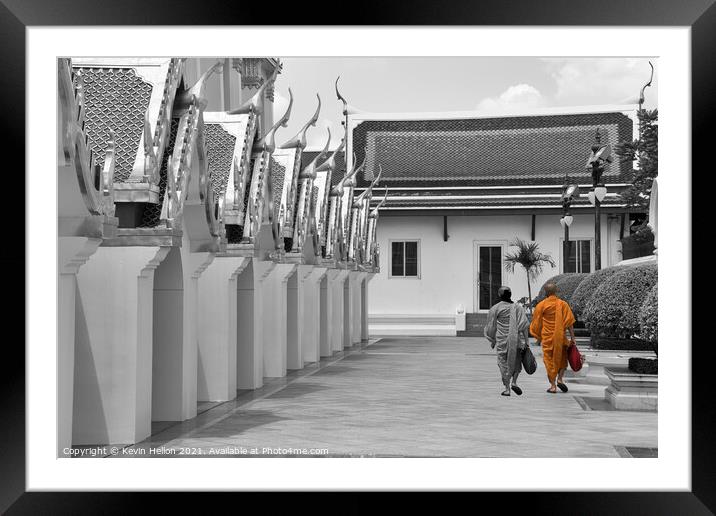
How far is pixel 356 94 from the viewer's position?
44438 millimetres

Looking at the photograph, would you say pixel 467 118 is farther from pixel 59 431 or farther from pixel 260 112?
pixel 59 431

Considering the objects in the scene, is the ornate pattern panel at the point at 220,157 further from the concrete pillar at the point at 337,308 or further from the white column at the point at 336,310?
the concrete pillar at the point at 337,308

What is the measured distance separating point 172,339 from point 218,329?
69.6 inches

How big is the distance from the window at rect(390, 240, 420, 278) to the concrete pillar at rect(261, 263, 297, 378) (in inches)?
793

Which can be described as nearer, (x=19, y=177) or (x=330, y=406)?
(x=19, y=177)

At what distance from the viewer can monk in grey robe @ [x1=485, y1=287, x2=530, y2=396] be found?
45.3 ft

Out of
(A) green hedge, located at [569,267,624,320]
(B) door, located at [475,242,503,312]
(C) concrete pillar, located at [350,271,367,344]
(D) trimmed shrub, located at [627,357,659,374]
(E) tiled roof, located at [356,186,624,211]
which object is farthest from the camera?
(B) door, located at [475,242,503,312]

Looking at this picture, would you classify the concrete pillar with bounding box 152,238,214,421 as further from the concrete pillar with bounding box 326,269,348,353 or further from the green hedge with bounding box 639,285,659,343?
the concrete pillar with bounding box 326,269,348,353

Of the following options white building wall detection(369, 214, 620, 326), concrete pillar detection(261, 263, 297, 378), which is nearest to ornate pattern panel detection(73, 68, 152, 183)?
concrete pillar detection(261, 263, 297, 378)

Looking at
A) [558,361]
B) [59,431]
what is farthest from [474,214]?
[59,431]

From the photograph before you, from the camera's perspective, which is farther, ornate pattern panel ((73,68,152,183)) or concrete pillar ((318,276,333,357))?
concrete pillar ((318,276,333,357))

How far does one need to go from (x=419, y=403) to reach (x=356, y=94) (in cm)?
3107

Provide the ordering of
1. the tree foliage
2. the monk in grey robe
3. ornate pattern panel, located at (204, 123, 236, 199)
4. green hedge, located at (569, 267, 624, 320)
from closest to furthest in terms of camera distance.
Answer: the monk in grey robe
ornate pattern panel, located at (204, 123, 236, 199)
green hedge, located at (569, 267, 624, 320)
the tree foliage

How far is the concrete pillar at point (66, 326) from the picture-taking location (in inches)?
348
